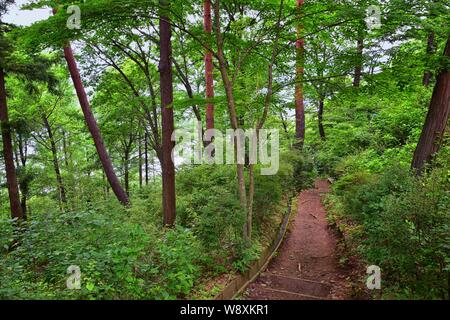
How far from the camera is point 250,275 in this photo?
572 centimetres

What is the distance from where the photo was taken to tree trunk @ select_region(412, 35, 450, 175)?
6.88 m

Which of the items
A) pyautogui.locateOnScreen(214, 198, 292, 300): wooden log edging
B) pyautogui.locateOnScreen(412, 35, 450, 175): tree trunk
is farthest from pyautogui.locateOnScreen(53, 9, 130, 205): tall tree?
pyautogui.locateOnScreen(412, 35, 450, 175): tree trunk

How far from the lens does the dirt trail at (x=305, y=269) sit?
17.4ft

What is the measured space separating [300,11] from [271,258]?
199 inches

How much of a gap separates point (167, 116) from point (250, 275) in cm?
388

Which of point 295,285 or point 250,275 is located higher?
point 250,275

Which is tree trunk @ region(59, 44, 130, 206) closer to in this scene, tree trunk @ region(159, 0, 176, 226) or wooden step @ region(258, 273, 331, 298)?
tree trunk @ region(159, 0, 176, 226)

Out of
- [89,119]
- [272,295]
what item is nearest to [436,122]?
[272,295]

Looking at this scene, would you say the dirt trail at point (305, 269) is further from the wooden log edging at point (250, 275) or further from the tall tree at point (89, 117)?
the tall tree at point (89, 117)

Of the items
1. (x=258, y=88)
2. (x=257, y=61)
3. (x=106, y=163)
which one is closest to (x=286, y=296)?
(x=258, y=88)

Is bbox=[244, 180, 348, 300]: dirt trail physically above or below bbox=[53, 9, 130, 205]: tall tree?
below

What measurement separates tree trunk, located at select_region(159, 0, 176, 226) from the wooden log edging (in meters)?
2.17

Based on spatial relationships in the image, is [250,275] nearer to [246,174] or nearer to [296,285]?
[296,285]

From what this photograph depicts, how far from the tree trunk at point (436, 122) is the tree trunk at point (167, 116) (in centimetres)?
559
